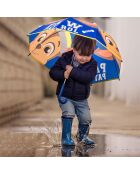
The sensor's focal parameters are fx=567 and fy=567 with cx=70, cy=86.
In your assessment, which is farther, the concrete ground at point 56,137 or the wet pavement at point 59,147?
the concrete ground at point 56,137

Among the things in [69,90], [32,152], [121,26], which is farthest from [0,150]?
[121,26]

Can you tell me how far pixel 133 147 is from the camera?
281 inches

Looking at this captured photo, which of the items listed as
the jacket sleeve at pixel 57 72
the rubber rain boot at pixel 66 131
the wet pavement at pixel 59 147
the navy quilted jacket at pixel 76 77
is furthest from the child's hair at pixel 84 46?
the wet pavement at pixel 59 147

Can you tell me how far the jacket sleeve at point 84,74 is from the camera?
6.45 m

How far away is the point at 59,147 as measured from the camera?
270 inches

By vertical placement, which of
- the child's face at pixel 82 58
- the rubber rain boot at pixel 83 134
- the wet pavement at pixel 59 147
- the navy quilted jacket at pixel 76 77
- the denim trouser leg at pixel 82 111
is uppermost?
the child's face at pixel 82 58

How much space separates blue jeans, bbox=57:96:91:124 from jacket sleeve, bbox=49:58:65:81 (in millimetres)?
305

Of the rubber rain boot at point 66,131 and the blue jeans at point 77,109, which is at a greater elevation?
the blue jeans at point 77,109

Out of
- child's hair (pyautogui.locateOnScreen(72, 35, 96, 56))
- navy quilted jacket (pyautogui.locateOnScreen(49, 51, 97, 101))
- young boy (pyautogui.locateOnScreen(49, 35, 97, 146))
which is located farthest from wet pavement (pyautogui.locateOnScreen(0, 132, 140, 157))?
child's hair (pyautogui.locateOnScreen(72, 35, 96, 56))

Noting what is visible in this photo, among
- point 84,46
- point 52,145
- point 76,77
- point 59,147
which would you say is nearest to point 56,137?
point 52,145

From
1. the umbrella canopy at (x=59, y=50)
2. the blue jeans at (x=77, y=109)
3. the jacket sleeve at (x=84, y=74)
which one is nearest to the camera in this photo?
the jacket sleeve at (x=84, y=74)

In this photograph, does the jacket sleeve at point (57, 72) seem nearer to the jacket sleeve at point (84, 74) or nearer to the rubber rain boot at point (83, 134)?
the jacket sleeve at point (84, 74)

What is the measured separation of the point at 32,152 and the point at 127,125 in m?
3.80

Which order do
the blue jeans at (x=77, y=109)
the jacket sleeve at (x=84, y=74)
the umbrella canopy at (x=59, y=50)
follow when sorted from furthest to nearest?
the umbrella canopy at (x=59, y=50)
the blue jeans at (x=77, y=109)
the jacket sleeve at (x=84, y=74)
